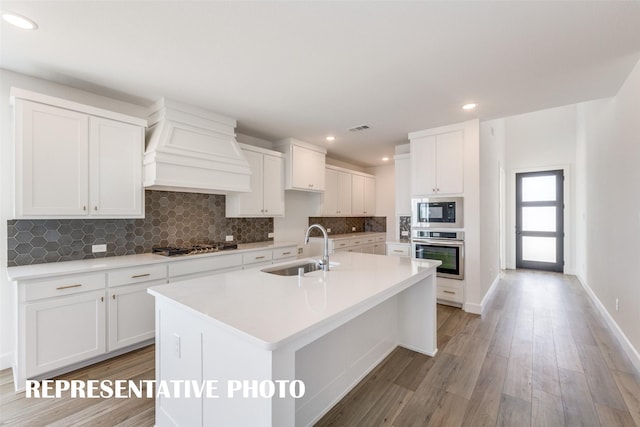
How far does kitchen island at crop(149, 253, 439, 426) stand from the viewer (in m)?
1.13

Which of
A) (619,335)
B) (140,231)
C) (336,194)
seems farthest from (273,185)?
(619,335)

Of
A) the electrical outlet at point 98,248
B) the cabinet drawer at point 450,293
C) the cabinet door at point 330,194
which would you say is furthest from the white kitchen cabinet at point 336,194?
the electrical outlet at point 98,248

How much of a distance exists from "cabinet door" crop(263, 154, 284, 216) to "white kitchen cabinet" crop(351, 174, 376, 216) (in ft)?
6.44

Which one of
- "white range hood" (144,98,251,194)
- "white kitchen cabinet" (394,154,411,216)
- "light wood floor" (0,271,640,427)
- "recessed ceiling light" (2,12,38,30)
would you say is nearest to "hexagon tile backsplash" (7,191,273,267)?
"white range hood" (144,98,251,194)

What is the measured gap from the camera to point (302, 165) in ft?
15.0

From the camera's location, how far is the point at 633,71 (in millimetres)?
2389

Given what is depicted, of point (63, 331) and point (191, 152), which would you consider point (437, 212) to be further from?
point (63, 331)

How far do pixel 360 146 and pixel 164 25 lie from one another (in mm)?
3665

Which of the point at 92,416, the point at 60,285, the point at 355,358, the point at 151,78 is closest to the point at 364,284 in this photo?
the point at 355,358

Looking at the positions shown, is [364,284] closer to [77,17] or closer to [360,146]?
[77,17]

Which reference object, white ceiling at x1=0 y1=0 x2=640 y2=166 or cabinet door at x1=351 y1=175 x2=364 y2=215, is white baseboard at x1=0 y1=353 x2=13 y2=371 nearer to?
white ceiling at x1=0 y1=0 x2=640 y2=166

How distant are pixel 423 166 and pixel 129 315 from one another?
12.8ft

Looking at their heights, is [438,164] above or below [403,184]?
above

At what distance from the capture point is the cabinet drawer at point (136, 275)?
2.48m
